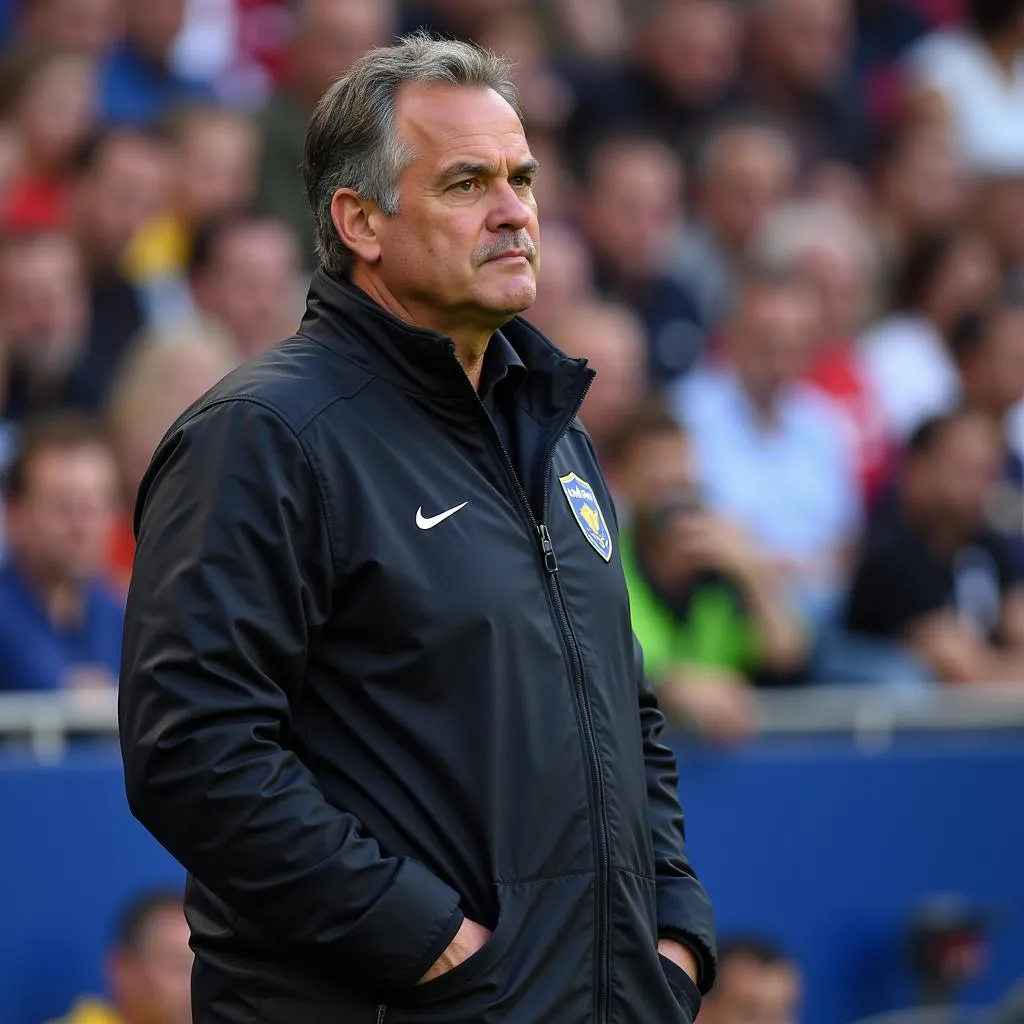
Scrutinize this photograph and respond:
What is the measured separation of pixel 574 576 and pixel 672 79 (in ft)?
21.5

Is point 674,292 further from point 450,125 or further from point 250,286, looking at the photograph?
point 450,125

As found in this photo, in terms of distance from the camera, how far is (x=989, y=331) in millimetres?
8062

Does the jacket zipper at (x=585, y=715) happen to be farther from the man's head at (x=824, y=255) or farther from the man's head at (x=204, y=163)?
the man's head at (x=824, y=255)

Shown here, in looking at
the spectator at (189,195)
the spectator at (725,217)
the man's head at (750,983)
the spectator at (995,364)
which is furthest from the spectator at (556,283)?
the man's head at (750,983)

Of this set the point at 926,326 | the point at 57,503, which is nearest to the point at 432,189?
the point at 57,503

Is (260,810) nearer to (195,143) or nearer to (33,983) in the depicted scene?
(33,983)

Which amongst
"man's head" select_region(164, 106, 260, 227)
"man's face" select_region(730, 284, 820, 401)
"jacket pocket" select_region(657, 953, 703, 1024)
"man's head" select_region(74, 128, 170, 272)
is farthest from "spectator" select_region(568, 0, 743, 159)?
"jacket pocket" select_region(657, 953, 703, 1024)

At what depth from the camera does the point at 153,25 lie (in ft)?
25.8

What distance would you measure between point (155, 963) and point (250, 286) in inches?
106

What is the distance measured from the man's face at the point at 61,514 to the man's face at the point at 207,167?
7.41 feet

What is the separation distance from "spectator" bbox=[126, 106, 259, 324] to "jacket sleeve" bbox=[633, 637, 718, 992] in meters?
4.22

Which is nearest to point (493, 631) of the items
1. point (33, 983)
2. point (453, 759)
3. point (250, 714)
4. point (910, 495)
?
point (453, 759)

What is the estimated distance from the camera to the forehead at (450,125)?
2.67 meters

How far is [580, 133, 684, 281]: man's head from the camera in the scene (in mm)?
7852
